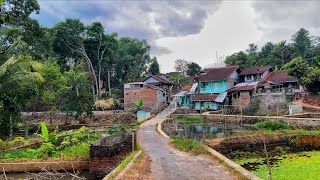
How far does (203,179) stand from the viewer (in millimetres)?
9109

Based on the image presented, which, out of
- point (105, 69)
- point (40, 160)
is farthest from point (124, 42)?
point (40, 160)

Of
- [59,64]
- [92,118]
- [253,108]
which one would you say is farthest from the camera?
[59,64]

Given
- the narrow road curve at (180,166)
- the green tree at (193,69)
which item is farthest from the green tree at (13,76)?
the green tree at (193,69)

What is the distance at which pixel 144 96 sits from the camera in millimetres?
47156

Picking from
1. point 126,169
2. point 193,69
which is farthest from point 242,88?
point 126,169

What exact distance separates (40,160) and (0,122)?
6270mm

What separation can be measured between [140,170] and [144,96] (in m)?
36.9

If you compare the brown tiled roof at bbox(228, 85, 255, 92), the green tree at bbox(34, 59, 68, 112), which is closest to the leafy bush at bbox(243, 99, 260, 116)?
the brown tiled roof at bbox(228, 85, 255, 92)

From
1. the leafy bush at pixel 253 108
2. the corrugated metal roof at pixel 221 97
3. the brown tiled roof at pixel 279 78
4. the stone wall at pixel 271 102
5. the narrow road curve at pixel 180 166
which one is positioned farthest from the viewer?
the corrugated metal roof at pixel 221 97

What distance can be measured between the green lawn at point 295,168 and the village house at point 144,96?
31100 mm

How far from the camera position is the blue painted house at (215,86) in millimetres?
44906

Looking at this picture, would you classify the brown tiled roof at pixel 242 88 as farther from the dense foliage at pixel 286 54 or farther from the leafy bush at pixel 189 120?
the dense foliage at pixel 286 54

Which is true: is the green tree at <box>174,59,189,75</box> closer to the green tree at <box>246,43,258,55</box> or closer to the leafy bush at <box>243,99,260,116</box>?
the green tree at <box>246,43,258,55</box>

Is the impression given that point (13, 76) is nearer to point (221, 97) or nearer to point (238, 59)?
point (221, 97)
